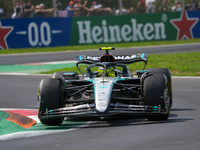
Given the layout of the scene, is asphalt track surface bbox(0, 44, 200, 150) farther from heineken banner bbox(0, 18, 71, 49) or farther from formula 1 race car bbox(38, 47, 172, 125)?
heineken banner bbox(0, 18, 71, 49)

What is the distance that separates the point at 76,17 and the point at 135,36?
3.37m

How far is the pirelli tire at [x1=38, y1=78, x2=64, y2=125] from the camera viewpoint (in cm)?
811

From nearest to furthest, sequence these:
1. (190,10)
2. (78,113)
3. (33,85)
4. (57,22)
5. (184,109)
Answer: (78,113) → (184,109) → (33,85) → (57,22) → (190,10)

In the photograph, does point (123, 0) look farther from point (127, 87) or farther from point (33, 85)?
point (127, 87)

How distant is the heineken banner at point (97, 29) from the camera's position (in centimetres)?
2364

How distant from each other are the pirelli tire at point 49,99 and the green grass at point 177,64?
7.48m

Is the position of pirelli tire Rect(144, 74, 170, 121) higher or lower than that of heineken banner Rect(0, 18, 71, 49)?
higher

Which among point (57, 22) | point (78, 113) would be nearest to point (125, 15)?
point (57, 22)

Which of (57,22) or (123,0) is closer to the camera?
(57,22)

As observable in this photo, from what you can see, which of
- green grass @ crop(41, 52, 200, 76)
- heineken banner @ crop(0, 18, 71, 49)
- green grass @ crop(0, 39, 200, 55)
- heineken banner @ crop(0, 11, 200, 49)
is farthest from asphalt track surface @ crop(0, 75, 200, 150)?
heineken banner @ crop(0, 11, 200, 49)

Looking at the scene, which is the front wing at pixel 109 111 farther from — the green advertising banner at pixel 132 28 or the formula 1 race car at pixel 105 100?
the green advertising banner at pixel 132 28

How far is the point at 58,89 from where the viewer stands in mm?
8203

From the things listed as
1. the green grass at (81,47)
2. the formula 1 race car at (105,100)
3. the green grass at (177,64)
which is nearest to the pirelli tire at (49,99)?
the formula 1 race car at (105,100)

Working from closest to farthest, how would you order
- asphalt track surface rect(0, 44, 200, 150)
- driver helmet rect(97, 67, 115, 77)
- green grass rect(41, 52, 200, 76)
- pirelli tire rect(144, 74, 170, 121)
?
asphalt track surface rect(0, 44, 200, 150) < pirelli tire rect(144, 74, 170, 121) < driver helmet rect(97, 67, 115, 77) < green grass rect(41, 52, 200, 76)
